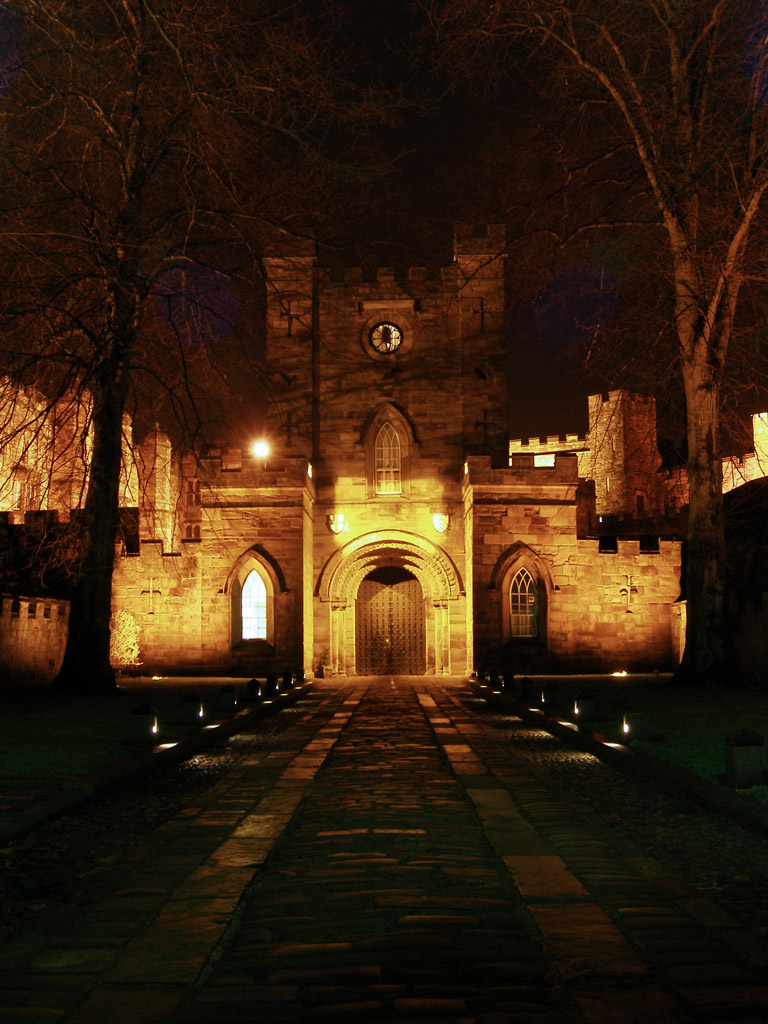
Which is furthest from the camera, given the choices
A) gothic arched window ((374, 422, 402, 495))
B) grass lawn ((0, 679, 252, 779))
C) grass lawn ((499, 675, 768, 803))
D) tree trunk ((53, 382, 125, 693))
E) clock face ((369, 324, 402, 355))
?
clock face ((369, 324, 402, 355))

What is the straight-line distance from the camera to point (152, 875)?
5.21 metres

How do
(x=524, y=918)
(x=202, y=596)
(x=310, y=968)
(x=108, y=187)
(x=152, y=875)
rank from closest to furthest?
(x=310, y=968) < (x=524, y=918) < (x=152, y=875) < (x=108, y=187) < (x=202, y=596)

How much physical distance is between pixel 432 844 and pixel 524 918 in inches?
61.7

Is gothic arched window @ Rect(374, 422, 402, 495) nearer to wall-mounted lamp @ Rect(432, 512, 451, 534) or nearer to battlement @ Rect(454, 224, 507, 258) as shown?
wall-mounted lamp @ Rect(432, 512, 451, 534)

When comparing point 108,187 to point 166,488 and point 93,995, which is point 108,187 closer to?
point 93,995

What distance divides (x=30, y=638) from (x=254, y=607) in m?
7.15

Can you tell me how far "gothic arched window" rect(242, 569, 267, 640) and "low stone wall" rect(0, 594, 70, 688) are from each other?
5.05m

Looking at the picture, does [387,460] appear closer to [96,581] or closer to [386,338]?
[386,338]

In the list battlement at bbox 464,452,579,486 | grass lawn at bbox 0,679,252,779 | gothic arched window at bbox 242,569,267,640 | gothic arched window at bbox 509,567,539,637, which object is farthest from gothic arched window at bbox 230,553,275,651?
grass lawn at bbox 0,679,252,779

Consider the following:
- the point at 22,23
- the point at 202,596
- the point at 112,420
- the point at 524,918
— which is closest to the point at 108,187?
the point at 112,420

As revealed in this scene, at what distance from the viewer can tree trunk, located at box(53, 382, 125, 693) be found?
16594 mm

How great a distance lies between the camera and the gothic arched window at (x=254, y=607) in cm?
2727

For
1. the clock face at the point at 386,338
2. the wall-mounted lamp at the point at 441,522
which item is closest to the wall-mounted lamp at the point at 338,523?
the wall-mounted lamp at the point at 441,522

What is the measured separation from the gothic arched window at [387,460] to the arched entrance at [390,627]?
9.60 feet
